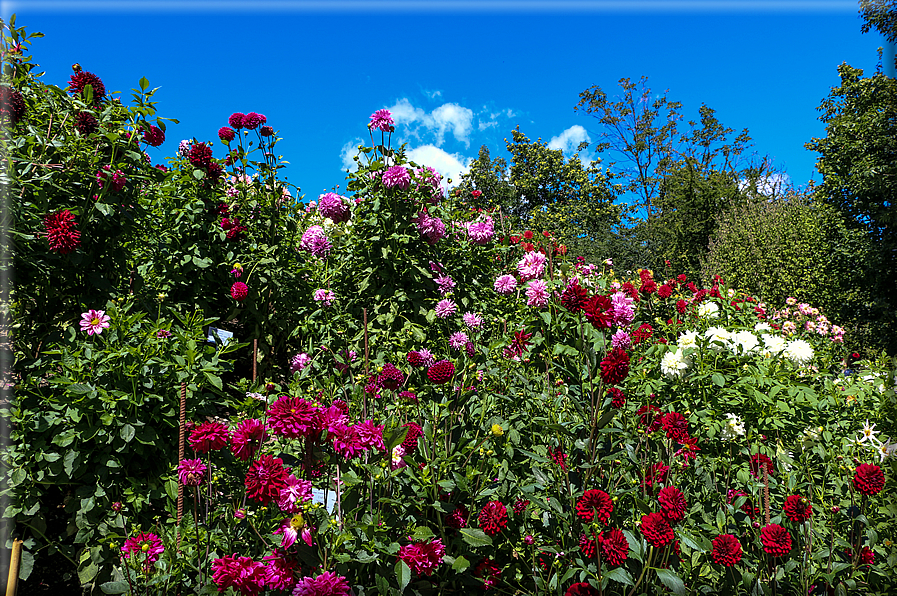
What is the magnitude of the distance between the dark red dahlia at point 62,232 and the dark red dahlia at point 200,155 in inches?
53.2

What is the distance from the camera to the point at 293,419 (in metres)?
1.31

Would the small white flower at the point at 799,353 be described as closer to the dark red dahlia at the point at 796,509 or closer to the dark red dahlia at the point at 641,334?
the dark red dahlia at the point at 641,334

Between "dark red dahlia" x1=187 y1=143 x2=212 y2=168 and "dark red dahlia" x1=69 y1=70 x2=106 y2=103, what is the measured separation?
70 cm

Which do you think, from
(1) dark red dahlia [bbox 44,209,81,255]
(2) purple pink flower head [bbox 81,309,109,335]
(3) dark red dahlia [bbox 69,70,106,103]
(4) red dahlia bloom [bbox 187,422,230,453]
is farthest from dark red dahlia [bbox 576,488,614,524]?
(3) dark red dahlia [bbox 69,70,106,103]

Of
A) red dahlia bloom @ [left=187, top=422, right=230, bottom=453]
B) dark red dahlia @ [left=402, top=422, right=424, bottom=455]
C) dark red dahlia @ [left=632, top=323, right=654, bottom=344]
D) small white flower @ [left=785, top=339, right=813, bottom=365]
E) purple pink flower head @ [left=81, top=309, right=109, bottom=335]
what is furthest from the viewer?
small white flower @ [left=785, top=339, right=813, bottom=365]

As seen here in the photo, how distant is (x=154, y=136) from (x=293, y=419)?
7.74 ft

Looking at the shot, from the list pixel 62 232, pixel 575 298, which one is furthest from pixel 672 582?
pixel 62 232

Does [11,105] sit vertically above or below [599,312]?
above

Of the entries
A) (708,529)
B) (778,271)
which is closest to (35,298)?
(708,529)

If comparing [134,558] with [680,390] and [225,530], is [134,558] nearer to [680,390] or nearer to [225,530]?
[225,530]

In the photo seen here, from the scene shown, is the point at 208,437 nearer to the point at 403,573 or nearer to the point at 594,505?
the point at 403,573

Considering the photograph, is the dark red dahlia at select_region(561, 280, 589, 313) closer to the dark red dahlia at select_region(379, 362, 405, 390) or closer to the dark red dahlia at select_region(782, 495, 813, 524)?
the dark red dahlia at select_region(379, 362, 405, 390)

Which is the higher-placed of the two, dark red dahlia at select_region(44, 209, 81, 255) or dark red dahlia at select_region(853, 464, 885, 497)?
dark red dahlia at select_region(44, 209, 81, 255)

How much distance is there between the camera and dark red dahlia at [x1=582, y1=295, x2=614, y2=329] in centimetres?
156
